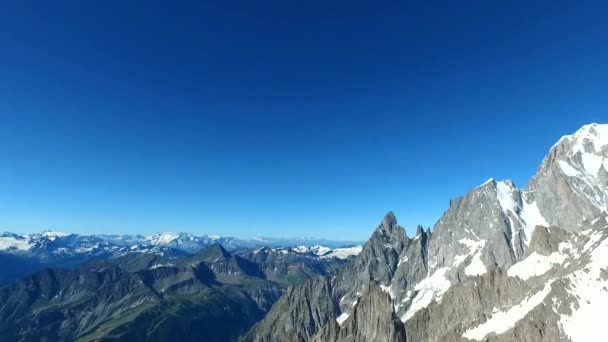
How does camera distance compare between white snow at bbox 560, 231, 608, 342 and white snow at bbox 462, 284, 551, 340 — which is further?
white snow at bbox 462, 284, 551, 340

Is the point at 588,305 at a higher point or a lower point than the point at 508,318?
higher

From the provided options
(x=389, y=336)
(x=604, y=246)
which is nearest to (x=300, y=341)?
(x=389, y=336)

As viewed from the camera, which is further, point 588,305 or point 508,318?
point 508,318

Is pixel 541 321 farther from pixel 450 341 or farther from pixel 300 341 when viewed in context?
pixel 300 341

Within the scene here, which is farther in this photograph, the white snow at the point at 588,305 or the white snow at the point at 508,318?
the white snow at the point at 508,318
